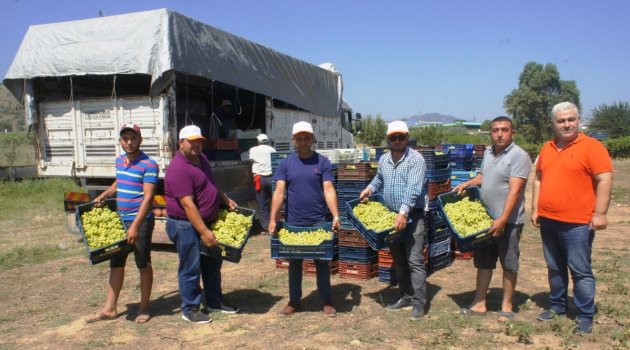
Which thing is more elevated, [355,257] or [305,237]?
[305,237]

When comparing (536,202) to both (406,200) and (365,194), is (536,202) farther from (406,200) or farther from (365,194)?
(365,194)

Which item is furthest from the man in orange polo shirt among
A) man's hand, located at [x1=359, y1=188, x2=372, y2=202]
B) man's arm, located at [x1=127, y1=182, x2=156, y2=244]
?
man's arm, located at [x1=127, y1=182, x2=156, y2=244]

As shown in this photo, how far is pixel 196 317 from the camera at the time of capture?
5.13 meters

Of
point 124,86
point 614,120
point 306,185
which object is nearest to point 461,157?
point 306,185

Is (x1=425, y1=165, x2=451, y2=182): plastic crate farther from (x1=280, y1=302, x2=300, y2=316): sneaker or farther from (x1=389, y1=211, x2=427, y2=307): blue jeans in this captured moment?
(x1=280, y1=302, x2=300, y2=316): sneaker

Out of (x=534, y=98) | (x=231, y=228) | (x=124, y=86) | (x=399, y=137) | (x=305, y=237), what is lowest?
(x=305, y=237)

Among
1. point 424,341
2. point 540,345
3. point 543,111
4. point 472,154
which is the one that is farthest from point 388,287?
point 543,111

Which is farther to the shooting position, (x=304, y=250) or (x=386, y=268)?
(x=386, y=268)

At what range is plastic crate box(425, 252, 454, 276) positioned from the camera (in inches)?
272

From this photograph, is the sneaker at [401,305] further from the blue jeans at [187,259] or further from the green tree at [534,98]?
the green tree at [534,98]

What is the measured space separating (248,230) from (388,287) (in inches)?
89.7

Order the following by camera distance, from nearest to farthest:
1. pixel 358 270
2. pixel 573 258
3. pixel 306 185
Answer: pixel 573 258 → pixel 306 185 → pixel 358 270

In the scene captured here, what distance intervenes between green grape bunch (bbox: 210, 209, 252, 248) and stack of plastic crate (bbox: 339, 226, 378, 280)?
1955mm

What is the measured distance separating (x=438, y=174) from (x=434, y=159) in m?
0.27
